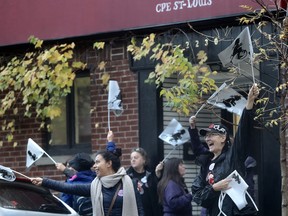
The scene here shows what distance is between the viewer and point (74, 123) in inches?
577

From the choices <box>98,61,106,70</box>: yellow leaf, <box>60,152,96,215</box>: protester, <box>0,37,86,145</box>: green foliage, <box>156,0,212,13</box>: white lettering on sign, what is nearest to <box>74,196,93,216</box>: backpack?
<box>60,152,96,215</box>: protester

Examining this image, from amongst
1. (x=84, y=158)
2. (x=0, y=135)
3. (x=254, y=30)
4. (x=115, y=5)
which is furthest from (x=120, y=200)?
(x=0, y=135)

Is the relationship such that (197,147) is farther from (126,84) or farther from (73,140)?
(73,140)

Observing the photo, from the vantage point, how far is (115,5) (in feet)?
45.1

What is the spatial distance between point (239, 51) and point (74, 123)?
5.41 metres

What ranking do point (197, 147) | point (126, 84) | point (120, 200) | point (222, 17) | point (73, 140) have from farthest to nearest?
point (73, 140) → point (126, 84) → point (222, 17) → point (197, 147) → point (120, 200)

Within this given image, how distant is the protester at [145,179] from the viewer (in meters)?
12.1

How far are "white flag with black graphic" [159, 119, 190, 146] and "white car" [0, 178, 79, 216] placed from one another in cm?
178

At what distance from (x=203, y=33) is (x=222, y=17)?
19.6 inches

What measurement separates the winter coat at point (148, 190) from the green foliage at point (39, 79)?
2.11m

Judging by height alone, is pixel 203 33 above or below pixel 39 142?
above

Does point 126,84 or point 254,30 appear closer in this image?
point 254,30

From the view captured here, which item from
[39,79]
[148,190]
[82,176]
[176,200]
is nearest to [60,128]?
[39,79]

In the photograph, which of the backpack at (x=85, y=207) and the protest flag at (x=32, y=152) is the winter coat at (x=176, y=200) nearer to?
the backpack at (x=85, y=207)
